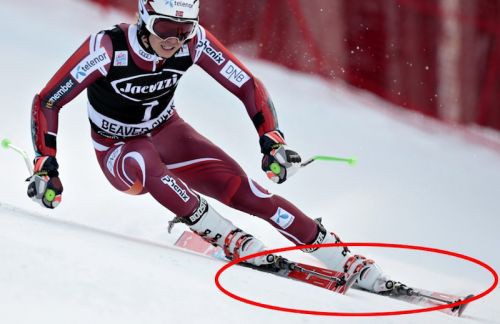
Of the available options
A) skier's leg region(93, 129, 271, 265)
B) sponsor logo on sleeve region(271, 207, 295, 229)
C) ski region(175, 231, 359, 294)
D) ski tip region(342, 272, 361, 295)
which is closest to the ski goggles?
skier's leg region(93, 129, 271, 265)

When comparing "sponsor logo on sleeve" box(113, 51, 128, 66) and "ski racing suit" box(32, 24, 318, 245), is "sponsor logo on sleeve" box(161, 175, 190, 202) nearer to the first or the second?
"ski racing suit" box(32, 24, 318, 245)

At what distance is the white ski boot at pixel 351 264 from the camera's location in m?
4.46

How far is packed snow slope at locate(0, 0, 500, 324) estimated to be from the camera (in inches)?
119

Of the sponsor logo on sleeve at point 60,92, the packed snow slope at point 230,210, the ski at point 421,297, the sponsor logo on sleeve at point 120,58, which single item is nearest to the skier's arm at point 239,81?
the sponsor logo on sleeve at point 120,58

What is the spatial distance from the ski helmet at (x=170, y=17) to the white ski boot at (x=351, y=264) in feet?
3.78

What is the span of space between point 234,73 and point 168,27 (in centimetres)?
53

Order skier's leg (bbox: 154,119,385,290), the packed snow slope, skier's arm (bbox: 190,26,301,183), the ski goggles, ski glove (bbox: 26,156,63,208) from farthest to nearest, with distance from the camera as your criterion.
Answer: skier's arm (bbox: 190,26,301,183) → skier's leg (bbox: 154,119,385,290) → the ski goggles → ski glove (bbox: 26,156,63,208) → the packed snow slope

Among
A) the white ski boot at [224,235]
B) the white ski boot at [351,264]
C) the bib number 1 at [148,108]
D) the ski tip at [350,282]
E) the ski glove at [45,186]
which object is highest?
the bib number 1 at [148,108]

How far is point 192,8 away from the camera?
4.30m

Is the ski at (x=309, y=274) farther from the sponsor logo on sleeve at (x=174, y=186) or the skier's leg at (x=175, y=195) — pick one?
the sponsor logo on sleeve at (x=174, y=186)

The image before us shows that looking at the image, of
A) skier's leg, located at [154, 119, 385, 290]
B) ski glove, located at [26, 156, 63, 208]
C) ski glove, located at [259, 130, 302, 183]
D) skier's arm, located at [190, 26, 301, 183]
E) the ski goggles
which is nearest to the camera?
ski glove, located at [26, 156, 63, 208]

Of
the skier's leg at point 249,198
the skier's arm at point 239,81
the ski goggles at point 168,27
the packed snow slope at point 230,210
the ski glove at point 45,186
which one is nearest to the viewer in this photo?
the packed snow slope at point 230,210

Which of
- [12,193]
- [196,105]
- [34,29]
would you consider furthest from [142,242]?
[34,29]

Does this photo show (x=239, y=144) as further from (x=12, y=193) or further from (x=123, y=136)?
(x=123, y=136)
